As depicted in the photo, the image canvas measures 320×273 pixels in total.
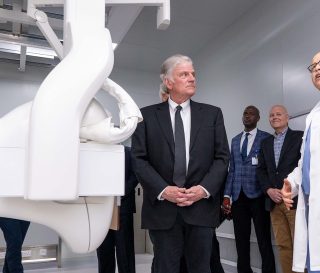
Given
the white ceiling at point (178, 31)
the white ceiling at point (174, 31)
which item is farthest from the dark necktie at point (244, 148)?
the white ceiling at point (178, 31)

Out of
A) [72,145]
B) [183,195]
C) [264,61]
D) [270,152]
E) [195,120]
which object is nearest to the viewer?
[72,145]

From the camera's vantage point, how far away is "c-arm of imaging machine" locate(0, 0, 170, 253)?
822mm

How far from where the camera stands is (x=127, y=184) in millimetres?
2838

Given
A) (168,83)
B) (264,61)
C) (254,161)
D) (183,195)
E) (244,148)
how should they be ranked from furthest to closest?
(264,61) < (244,148) < (254,161) < (168,83) < (183,195)

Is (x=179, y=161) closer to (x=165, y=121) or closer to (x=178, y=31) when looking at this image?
(x=165, y=121)

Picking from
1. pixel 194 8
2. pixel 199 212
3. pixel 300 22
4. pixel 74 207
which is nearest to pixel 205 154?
pixel 199 212

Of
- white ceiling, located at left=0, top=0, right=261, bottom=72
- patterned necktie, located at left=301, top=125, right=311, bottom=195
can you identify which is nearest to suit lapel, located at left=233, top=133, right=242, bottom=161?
white ceiling, located at left=0, top=0, right=261, bottom=72

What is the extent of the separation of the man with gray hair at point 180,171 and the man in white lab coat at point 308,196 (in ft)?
1.02

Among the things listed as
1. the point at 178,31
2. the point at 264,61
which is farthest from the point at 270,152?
the point at 178,31

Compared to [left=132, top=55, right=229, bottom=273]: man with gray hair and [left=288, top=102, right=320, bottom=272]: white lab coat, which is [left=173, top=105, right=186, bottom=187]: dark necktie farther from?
[left=288, top=102, right=320, bottom=272]: white lab coat

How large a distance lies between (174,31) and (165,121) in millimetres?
3419

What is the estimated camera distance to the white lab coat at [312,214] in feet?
4.58

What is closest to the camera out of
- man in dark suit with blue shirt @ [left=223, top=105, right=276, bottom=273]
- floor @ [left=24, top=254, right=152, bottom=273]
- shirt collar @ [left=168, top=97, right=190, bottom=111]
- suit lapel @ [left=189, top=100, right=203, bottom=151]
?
suit lapel @ [left=189, top=100, right=203, bottom=151]

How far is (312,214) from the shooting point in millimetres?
1413
